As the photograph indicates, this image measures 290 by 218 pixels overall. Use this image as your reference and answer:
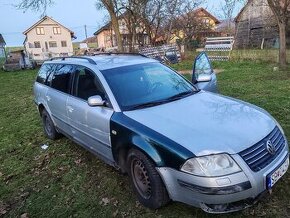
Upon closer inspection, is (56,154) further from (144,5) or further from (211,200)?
(144,5)

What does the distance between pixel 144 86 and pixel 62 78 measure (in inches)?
71.9

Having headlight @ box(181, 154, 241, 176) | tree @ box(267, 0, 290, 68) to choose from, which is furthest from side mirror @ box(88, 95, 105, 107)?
tree @ box(267, 0, 290, 68)

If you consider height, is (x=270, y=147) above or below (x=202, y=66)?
below

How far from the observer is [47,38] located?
2475 inches

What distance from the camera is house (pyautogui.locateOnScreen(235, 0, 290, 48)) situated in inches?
1313

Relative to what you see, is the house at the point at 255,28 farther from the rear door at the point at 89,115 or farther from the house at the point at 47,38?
the house at the point at 47,38

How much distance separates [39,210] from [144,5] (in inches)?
834

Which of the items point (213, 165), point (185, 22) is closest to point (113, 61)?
point (213, 165)

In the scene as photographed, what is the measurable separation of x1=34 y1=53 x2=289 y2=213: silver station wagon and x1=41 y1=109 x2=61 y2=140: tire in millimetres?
1045

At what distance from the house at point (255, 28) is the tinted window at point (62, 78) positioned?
29481 millimetres

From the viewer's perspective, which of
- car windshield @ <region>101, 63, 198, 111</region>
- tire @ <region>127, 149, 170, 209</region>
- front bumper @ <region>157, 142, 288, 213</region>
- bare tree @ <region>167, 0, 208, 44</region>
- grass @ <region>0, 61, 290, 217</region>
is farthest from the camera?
bare tree @ <region>167, 0, 208, 44</region>

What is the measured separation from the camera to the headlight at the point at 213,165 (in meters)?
3.03

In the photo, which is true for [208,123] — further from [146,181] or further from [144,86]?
[144,86]

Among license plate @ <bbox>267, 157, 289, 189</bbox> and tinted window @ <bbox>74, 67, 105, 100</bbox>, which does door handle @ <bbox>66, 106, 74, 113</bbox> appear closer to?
tinted window @ <bbox>74, 67, 105, 100</bbox>
